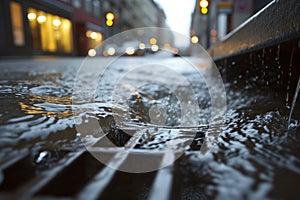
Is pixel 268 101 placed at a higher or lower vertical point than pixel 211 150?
higher

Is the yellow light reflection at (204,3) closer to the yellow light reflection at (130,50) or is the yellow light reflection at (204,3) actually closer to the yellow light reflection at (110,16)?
the yellow light reflection at (110,16)

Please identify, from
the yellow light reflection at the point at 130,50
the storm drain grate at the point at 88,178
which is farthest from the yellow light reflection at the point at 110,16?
the yellow light reflection at the point at 130,50

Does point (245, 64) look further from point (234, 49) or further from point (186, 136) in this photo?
point (186, 136)

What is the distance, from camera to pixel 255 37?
2967mm

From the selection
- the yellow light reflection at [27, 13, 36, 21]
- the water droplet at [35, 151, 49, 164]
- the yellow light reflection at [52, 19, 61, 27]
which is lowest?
the water droplet at [35, 151, 49, 164]

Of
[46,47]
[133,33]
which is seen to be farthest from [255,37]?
[133,33]

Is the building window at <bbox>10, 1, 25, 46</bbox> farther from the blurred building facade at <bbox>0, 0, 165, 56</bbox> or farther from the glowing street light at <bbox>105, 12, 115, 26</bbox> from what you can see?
the glowing street light at <bbox>105, 12, 115, 26</bbox>

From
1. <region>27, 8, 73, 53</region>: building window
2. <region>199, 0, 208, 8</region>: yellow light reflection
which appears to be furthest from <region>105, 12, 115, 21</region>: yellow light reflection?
<region>27, 8, 73, 53</region>: building window

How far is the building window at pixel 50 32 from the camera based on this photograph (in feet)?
49.7

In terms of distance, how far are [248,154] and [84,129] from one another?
1026 millimetres

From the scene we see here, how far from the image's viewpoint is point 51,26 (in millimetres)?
17656

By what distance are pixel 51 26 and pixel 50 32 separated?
46 cm

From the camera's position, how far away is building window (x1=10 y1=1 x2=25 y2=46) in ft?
41.8

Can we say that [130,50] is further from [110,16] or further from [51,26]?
[110,16]
